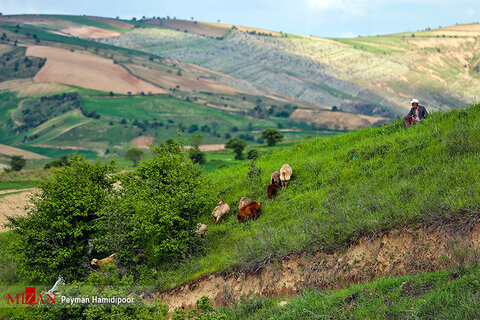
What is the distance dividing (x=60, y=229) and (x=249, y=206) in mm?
9163

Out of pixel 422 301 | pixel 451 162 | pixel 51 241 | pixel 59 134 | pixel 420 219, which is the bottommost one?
pixel 59 134

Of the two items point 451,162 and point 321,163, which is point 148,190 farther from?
point 451,162

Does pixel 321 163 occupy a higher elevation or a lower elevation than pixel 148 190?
higher

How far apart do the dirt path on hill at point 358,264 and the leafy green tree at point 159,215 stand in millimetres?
3010

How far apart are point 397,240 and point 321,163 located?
905cm

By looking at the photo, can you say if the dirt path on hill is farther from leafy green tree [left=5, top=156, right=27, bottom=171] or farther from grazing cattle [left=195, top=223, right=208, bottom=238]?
leafy green tree [left=5, top=156, right=27, bottom=171]

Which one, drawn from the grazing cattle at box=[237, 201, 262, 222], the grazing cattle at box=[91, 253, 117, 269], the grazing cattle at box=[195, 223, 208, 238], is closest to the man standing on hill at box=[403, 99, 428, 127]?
the grazing cattle at box=[237, 201, 262, 222]

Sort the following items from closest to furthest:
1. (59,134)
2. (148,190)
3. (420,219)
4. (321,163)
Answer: (420,219) → (148,190) → (321,163) → (59,134)

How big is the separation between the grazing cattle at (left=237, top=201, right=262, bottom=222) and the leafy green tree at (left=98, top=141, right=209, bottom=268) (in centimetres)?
179

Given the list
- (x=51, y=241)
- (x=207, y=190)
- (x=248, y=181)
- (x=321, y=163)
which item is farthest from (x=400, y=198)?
(x=51, y=241)

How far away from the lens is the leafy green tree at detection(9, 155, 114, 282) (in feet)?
65.4

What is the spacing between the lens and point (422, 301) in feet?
31.7

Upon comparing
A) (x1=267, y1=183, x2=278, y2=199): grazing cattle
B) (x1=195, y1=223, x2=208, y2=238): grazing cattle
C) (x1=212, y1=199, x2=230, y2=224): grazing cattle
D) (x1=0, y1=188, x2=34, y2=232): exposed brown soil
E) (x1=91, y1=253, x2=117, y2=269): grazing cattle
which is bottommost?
(x1=0, y1=188, x2=34, y2=232): exposed brown soil

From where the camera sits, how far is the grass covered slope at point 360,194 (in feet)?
43.7
